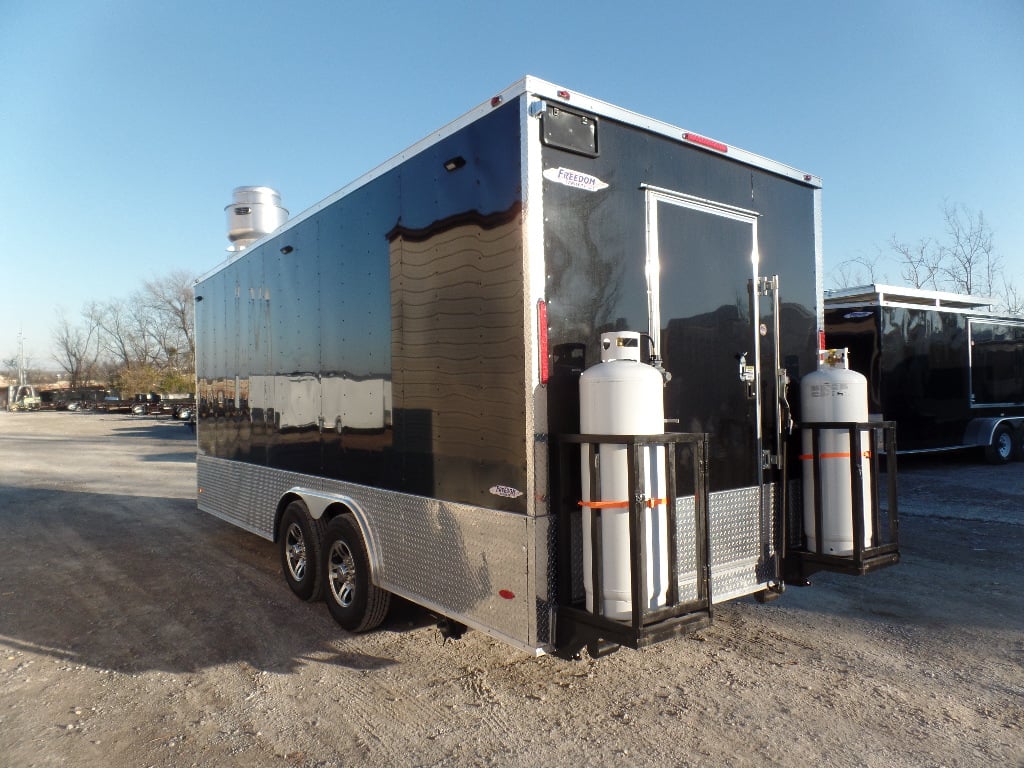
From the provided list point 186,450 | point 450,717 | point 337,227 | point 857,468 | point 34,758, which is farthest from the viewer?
point 186,450

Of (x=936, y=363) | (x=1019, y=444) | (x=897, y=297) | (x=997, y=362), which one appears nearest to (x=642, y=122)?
(x=897, y=297)

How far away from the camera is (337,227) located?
4.59 meters

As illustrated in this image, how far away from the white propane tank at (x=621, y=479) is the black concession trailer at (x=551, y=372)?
0.01 m

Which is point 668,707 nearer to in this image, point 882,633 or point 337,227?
point 882,633

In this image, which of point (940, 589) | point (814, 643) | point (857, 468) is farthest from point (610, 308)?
point (940, 589)

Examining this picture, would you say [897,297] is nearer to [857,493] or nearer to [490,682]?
[857,493]

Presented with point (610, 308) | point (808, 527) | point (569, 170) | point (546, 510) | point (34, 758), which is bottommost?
point (34, 758)

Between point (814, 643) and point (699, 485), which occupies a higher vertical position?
point (699, 485)

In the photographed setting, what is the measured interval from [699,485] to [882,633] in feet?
6.88

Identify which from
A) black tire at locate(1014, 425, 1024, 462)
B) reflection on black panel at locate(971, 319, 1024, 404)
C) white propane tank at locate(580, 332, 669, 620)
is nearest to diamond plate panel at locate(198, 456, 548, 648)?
white propane tank at locate(580, 332, 669, 620)

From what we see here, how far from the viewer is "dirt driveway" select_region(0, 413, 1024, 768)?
304cm

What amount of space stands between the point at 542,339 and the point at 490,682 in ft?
6.11

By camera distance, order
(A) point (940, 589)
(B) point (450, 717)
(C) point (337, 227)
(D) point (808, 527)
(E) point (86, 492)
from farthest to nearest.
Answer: (E) point (86, 492) → (A) point (940, 589) → (C) point (337, 227) → (D) point (808, 527) → (B) point (450, 717)

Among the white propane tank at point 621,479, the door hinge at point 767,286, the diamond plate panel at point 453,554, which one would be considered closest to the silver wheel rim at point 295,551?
the diamond plate panel at point 453,554
